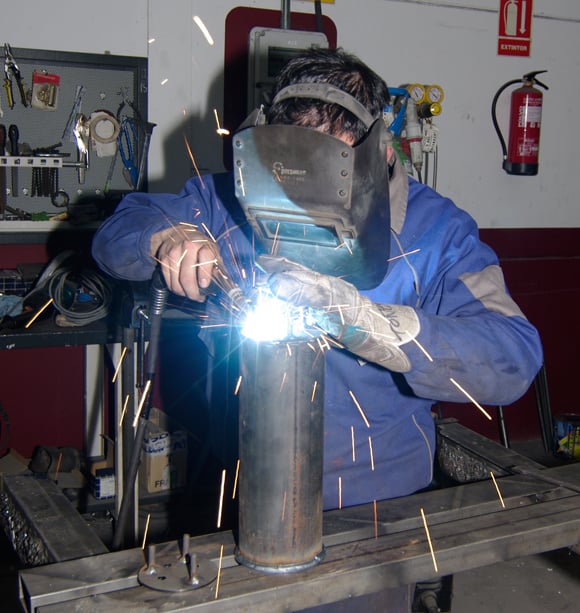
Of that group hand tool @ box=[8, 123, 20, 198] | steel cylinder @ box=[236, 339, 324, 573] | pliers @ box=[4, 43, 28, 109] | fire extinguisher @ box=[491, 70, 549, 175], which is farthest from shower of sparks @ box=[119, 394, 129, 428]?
fire extinguisher @ box=[491, 70, 549, 175]

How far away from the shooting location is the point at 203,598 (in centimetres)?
99

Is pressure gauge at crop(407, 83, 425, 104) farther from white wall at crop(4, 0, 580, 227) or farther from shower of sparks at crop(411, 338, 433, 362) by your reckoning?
shower of sparks at crop(411, 338, 433, 362)

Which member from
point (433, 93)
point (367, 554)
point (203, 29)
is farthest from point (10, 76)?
point (367, 554)

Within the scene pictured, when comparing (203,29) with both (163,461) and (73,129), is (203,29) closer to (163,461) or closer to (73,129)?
(73,129)

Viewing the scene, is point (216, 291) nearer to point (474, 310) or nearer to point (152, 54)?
point (474, 310)

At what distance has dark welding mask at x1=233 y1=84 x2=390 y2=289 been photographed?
1021mm

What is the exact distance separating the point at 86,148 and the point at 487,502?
2.56 meters

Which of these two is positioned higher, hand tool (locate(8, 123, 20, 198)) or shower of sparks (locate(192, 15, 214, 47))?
shower of sparks (locate(192, 15, 214, 47))

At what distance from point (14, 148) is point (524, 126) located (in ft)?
8.22

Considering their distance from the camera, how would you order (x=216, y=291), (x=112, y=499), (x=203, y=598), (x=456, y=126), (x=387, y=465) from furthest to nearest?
1. (x=456, y=126)
2. (x=112, y=499)
3. (x=387, y=465)
4. (x=216, y=291)
5. (x=203, y=598)

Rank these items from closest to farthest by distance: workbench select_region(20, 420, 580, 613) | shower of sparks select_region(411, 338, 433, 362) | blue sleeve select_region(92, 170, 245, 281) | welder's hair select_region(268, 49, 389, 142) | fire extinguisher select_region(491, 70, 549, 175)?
workbench select_region(20, 420, 580, 613)
shower of sparks select_region(411, 338, 433, 362)
welder's hair select_region(268, 49, 389, 142)
blue sleeve select_region(92, 170, 245, 281)
fire extinguisher select_region(491, 70, 549, 175)

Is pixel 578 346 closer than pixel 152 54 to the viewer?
No

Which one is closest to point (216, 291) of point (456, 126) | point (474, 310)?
point (474, 310)

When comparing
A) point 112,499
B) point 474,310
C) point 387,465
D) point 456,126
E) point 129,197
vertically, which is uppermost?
point 456,126
